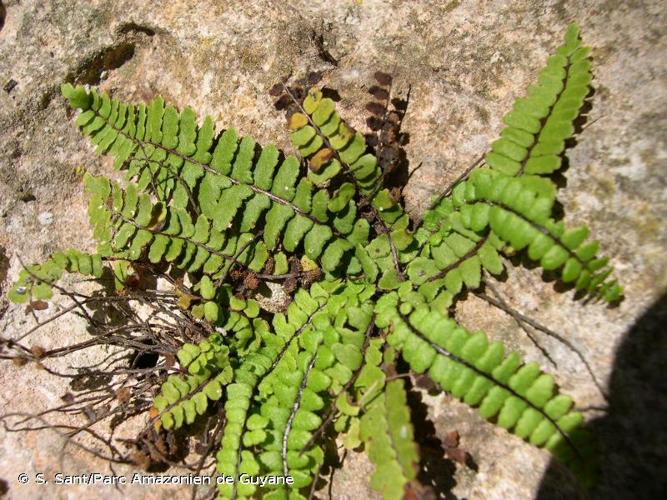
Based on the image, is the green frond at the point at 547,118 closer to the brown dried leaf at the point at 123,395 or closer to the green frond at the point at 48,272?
the green frond at the point at 48,272

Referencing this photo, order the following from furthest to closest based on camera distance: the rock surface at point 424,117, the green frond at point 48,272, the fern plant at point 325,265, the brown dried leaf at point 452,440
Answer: the green frond at point 48,272 < the brown dried leaf at point 452,440 < the rock surface at point 424,117 < the fern plant at point 325,265

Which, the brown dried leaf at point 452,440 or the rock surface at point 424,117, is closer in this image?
the rock surface at point 424,117

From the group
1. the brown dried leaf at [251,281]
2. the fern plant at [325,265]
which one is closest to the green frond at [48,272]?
the fern plant at [325,265]

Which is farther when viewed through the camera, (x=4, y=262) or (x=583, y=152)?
(x=4, y=262)

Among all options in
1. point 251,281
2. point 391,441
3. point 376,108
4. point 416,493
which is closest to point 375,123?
point 376,108

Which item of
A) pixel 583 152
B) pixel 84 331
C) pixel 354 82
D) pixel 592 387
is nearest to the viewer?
pixel 592 387

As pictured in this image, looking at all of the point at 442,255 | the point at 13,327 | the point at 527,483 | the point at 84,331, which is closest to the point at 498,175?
the point at 442,255

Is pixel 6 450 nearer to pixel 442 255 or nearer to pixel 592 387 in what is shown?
pixel 442 255
